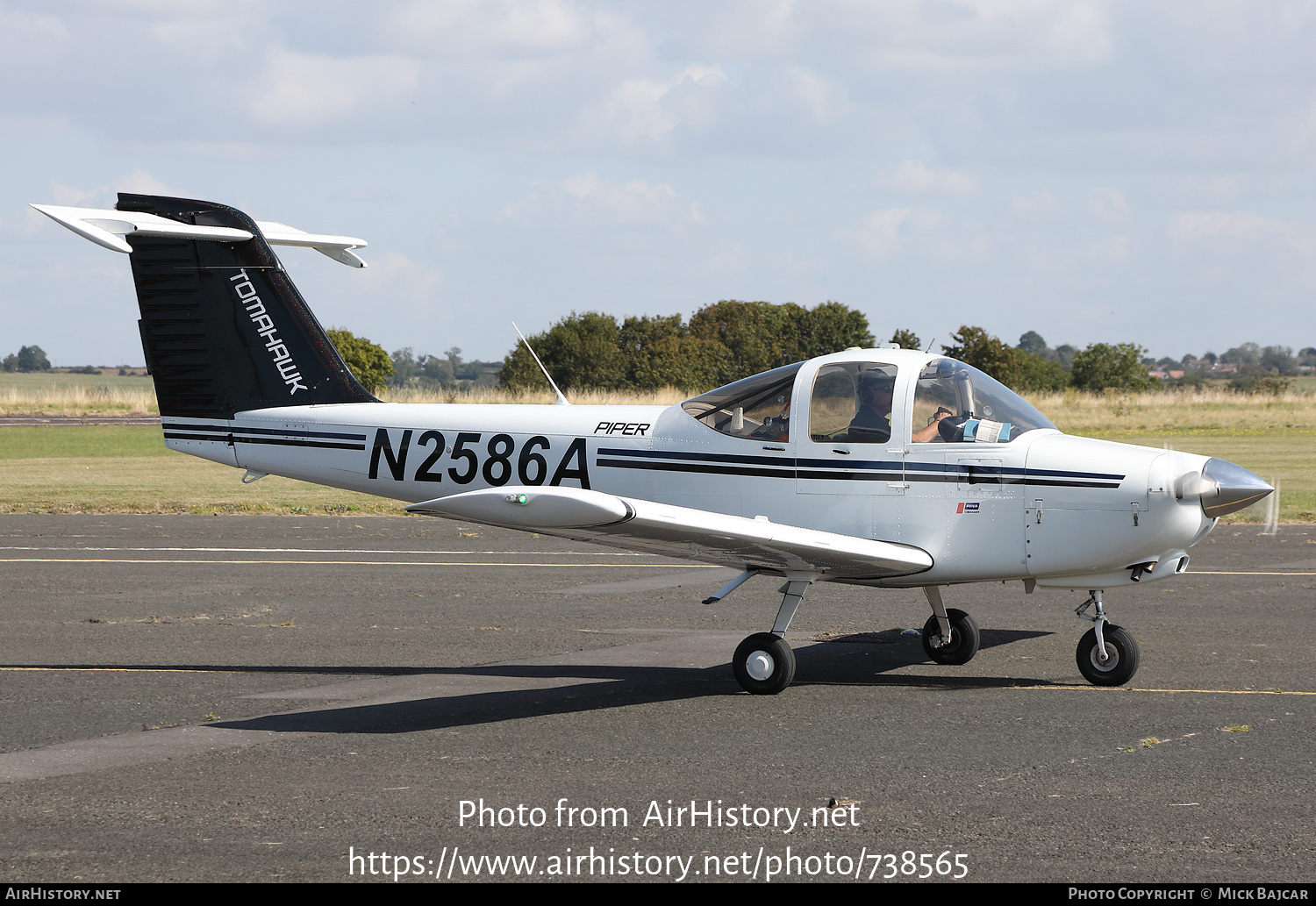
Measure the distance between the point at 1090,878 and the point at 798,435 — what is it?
4.57 metres

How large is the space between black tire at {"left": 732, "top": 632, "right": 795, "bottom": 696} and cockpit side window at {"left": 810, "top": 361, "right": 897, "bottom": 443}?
1494mm

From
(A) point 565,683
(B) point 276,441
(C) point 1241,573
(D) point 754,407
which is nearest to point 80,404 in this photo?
(B) point 276,441

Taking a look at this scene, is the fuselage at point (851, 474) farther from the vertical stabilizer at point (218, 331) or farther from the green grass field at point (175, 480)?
the green grass field at point (175, 480)

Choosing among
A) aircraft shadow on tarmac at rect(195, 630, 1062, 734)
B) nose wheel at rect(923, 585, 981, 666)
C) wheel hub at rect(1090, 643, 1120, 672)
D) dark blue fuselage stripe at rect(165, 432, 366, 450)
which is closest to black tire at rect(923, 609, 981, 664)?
nose wheel at rect(923, 585, 981, 666)

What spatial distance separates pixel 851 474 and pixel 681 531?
62.5 inches

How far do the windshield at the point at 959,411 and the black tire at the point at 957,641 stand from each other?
67.5 inches

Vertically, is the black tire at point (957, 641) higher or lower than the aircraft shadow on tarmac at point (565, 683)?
higher

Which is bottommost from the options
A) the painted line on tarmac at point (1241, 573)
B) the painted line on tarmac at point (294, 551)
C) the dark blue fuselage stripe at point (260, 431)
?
the painted line on tarmac at point (294, 551)

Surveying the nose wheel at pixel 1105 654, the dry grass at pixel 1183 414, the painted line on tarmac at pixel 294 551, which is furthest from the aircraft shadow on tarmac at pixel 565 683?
the dry grass at pixel 1183 414

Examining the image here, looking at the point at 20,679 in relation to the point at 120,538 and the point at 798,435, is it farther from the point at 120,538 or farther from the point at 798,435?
the point at 120,538

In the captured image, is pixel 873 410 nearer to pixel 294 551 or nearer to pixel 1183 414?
pixel 294 551

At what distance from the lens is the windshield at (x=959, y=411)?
29.5 ft

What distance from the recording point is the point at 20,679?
30.8 ft
